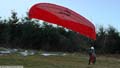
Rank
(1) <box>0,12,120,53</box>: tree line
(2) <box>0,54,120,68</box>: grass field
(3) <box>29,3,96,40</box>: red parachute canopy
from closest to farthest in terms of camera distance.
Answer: (3) <box>29,3,96,40</box>: red parachute canopy < (2) <box>0,54,120,68</box>: grass field < (1) <box>0,12,120,53</box>: tree line

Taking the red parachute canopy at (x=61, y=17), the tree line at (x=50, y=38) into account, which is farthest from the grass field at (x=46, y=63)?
the tree line at (x=50, y=38)

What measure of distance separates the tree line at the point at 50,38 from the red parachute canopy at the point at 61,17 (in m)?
32.6

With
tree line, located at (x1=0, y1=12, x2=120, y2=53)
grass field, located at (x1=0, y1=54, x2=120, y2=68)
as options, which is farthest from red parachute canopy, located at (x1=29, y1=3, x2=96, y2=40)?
tree line, located at (x1=0, y1=12, x2=120, y2=53)

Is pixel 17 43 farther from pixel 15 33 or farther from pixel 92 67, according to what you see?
pixel 92 67

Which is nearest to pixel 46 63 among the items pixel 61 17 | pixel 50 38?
pixel 61 17

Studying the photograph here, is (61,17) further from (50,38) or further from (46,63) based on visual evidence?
(50,38)

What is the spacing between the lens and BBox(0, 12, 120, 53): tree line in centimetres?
4262

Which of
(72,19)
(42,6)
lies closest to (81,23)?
(72,19)

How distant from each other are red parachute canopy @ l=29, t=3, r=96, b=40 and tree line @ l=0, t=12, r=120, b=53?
32581mm

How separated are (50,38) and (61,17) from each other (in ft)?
113

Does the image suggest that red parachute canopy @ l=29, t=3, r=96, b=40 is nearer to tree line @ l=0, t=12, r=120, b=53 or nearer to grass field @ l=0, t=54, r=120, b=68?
grass field @ l=0, t=54, r=120, b=68

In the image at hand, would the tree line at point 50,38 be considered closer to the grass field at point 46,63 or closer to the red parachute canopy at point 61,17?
the grass field at point 46,63

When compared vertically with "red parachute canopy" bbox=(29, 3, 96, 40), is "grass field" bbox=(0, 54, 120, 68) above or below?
below

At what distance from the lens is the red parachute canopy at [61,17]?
28.6 feet
